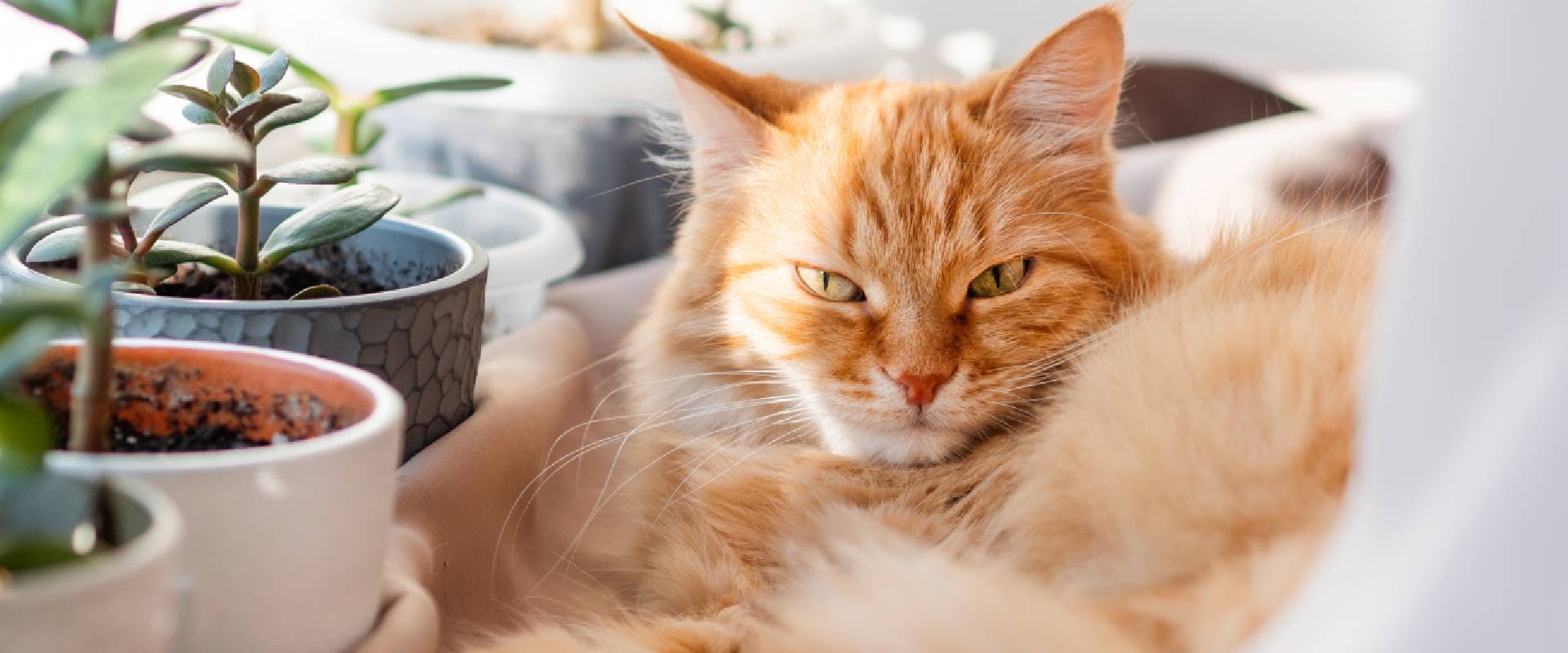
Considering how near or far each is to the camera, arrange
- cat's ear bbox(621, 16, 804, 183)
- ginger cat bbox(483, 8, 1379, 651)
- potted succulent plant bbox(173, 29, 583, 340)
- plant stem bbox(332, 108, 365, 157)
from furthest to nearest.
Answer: plant stem bbox(332, 108, 365, 157), potted succulent plant bbox(173, 29, 583, 340), cat's ear bbox(621, 16, 804, 183), ginger cat bbox(483, 8, 1379, 651)

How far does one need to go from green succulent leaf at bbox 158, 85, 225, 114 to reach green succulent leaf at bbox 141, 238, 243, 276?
106 mm

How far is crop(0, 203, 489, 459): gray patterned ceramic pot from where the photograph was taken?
861 mm

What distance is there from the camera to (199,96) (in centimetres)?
90

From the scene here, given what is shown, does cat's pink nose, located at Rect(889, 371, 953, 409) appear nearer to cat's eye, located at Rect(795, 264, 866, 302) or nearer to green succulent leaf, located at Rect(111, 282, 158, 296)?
cat's eye, located at Rect(795, 264, 866, 302)

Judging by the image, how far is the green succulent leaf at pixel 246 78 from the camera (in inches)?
36.9

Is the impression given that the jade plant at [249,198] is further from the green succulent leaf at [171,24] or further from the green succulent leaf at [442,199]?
the green succulent leaf at [442,199]

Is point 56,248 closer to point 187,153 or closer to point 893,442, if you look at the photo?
point 187,153

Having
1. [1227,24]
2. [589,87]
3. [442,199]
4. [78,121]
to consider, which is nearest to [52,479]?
[78,121]

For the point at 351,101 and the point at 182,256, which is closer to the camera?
the point at 182,256

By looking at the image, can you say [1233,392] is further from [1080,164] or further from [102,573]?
[102,573]

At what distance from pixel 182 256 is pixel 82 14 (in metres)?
0.33

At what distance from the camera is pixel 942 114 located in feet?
3.87

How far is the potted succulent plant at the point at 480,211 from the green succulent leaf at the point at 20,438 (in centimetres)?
70

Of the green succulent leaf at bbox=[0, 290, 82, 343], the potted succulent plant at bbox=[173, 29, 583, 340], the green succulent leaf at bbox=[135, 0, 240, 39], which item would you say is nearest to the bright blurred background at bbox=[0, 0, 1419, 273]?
the potted succulent plant at bbox=[173, 29, 583, 340]
